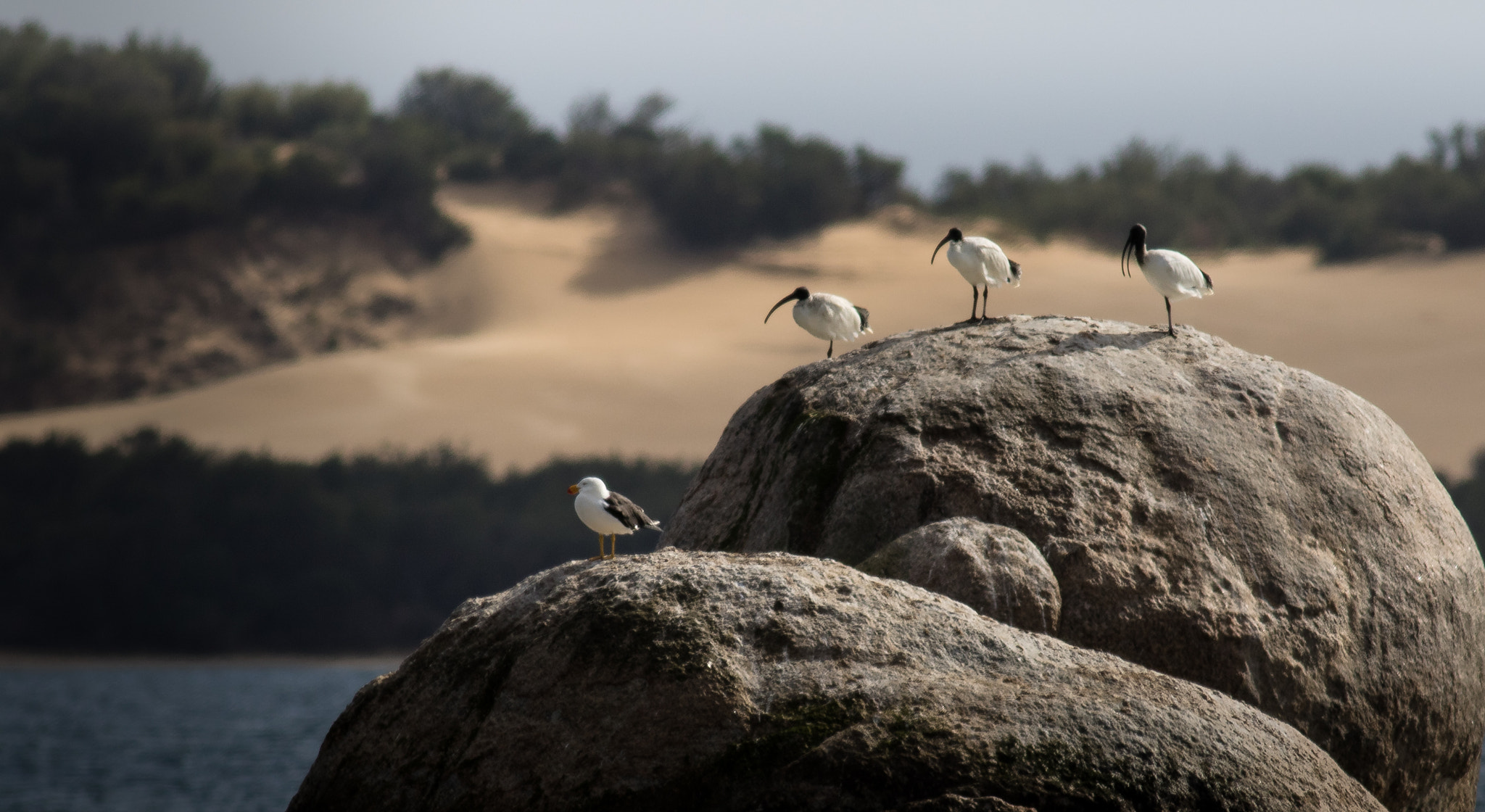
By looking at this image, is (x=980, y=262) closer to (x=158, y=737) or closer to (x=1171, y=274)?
(x=1171, y=274)

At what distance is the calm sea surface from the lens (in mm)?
26391

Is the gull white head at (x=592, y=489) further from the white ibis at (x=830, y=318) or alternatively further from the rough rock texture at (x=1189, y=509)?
the white ibis at (x=830, y=318)

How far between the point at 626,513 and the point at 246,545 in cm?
5194

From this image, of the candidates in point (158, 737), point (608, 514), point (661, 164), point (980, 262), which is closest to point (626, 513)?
point (608, 514)

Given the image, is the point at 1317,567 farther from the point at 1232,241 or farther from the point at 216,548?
the point at 216,548

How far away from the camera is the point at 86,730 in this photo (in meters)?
39.8

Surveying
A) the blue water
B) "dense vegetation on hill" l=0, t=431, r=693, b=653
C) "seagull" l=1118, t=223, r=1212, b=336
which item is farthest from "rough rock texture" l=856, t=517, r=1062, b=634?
"dense vegetation on hill" l=0, t=431, r=693, b=653

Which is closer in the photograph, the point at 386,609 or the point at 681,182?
the point at 386,609

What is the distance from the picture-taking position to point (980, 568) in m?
6.96

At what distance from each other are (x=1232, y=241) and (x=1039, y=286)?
1020cm

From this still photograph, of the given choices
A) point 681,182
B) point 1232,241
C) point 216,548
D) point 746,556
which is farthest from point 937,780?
point 681,182

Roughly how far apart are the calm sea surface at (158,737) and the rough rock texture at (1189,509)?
1083 centimetres

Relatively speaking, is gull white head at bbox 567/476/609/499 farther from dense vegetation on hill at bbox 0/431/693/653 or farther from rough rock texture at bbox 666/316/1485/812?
dense vegetation on hill at bbox 0/431/693/653

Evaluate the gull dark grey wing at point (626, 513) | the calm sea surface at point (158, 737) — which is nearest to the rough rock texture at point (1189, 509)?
the gull dark grey wing at point (626, 513)
